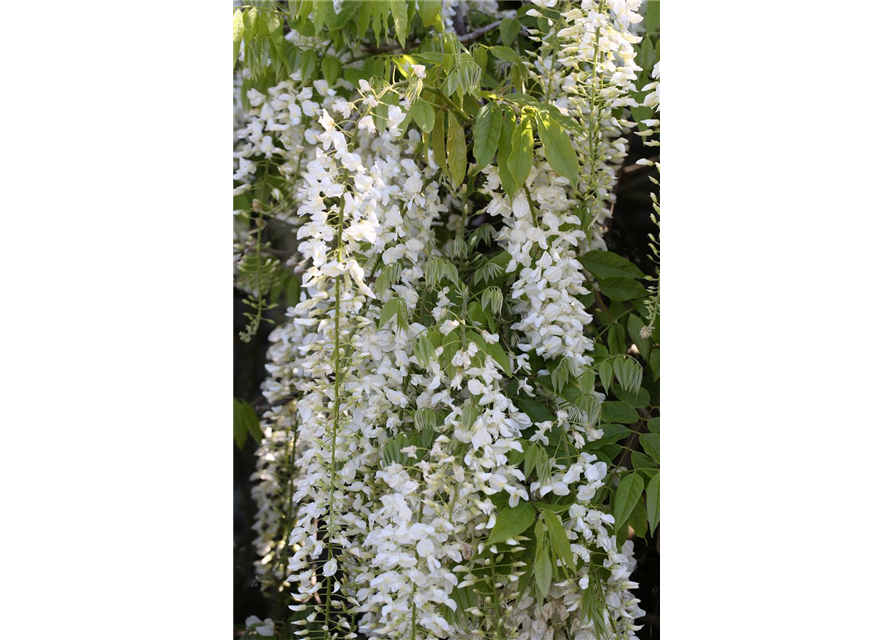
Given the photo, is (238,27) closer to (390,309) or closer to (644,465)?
(390,309)

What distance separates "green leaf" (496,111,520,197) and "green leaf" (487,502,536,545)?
421 millimetres

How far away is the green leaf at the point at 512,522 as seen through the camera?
2.90ft

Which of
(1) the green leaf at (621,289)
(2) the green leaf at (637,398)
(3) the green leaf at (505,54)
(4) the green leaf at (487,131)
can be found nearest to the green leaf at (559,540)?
(2) the green leaf at (637,398)

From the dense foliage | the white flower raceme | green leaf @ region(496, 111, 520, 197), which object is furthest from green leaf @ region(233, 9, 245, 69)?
the white flower raceme

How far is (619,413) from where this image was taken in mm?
1033

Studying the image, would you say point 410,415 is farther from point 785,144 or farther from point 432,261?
point 785,144

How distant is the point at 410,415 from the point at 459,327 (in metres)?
0.17

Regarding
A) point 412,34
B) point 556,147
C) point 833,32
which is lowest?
point 556,147

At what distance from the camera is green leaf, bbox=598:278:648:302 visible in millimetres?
1104

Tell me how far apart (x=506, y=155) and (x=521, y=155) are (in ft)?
0.10

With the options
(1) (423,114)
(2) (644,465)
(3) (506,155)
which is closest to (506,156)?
(3) (506,155)
